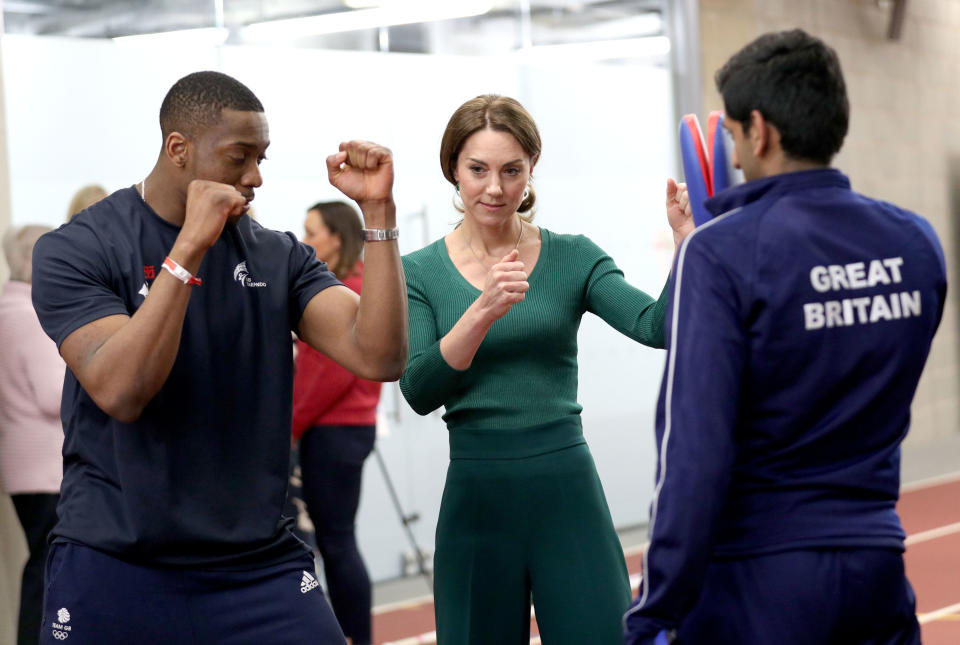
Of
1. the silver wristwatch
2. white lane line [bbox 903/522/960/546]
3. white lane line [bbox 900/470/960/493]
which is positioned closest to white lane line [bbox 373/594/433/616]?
white lane line [bbox 903/522/960/546]

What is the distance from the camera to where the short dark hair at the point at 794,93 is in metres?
1.73

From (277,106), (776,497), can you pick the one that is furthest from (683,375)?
(277,106)

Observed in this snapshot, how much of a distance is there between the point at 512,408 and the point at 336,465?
190 cm

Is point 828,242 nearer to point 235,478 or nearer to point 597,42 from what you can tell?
point 235,478

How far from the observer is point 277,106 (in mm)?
5930

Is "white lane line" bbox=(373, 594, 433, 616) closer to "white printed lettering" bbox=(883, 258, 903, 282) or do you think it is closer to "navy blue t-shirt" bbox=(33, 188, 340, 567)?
"navy blue t-shirt" bbox=(33, 188, 340, 567)

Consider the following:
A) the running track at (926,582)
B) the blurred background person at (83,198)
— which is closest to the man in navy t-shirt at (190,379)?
the running track at (926,582)

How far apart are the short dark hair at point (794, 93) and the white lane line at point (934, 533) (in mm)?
5464

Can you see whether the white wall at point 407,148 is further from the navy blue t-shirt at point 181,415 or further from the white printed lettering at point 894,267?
the white printed lettering at point 894,267

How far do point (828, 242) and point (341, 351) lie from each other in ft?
3.09

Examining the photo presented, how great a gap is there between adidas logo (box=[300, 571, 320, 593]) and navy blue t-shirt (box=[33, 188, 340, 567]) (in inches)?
2.4

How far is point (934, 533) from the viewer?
275 inches

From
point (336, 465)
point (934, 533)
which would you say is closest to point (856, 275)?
point (336, 465)

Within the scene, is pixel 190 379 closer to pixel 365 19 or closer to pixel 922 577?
pixel 365 19
